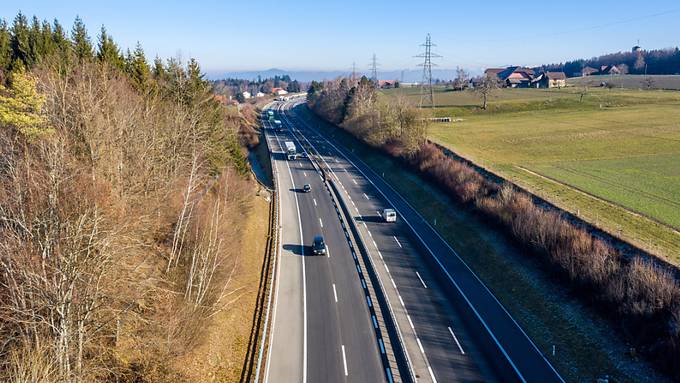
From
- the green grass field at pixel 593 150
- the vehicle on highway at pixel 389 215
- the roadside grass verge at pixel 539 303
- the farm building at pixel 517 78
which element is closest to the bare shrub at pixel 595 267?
the roadside grass verge at pixel 539 303

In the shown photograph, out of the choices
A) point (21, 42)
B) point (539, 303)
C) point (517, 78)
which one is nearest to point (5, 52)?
point (21, 42)

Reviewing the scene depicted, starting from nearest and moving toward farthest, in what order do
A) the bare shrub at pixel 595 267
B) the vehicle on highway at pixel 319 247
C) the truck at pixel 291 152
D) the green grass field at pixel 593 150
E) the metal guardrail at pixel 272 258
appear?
the bare shrub at pixel 595 267 < the metal guardrail at pixel 272 258 < the green grass field at pixel 593 150 < the vehicle on highway at pixel 319 247 < the truck at pixel 291 152

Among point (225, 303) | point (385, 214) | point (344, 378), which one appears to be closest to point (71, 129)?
point (225, 303)

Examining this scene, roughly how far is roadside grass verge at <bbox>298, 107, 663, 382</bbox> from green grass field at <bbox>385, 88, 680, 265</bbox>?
684 cm

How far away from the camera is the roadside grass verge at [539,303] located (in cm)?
2308

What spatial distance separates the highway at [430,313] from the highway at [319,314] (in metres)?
0.13

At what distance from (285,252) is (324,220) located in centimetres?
949

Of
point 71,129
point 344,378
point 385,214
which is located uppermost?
point 71,129

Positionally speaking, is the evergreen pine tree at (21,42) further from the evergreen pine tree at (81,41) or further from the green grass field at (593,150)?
the green grass field at (593,150)

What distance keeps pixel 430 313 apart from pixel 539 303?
24.8ft

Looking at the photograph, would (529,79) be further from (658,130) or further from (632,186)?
(632,186)

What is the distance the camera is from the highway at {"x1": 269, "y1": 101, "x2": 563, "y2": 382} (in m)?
23.6

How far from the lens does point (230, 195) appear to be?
41.9 metres

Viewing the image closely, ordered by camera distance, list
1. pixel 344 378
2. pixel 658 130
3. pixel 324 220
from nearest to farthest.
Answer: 1. pixel 344 378
2. pixel 324 220
3. pixel 658 130
